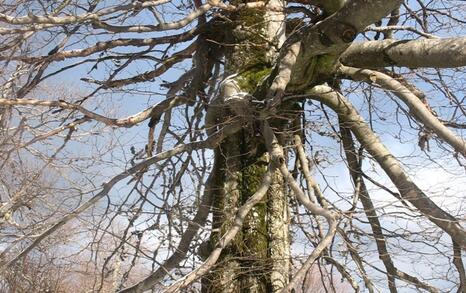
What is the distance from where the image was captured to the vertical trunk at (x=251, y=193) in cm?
388

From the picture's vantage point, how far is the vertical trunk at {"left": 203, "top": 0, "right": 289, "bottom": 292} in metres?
3.88

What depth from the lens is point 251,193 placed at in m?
4.30

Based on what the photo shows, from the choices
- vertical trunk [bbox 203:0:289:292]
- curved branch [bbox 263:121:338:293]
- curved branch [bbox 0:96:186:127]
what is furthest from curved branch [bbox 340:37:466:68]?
curved branch [bbox 0:96:186:127]

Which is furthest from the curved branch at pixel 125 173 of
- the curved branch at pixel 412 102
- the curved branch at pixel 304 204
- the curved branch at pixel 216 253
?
the curved branch at pixel 412 102

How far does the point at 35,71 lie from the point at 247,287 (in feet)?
8.85

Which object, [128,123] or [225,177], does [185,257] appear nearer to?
[225,177]

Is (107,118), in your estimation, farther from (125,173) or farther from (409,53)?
(409,53)

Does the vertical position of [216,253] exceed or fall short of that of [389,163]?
it falls short

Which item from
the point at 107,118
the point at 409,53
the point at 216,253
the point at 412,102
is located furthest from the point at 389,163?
the point at 107,118

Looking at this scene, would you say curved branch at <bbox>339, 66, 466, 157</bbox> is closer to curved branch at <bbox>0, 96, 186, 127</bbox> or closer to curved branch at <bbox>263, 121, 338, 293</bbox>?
curved branch at <bbox>263, 121, 338, 293</bbox>

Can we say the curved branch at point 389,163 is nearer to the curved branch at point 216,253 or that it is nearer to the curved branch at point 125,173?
the curved branch at point 125,173

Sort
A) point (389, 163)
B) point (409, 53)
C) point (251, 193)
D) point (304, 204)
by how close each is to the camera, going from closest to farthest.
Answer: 1. point (304, 204)
2. point (409, 53)
3. point (389, 163)
4. point (251, 193)

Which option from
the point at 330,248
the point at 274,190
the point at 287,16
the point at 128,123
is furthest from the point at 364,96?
the point at 128,123

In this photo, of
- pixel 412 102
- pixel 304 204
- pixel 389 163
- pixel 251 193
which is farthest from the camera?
pixel 251 193
